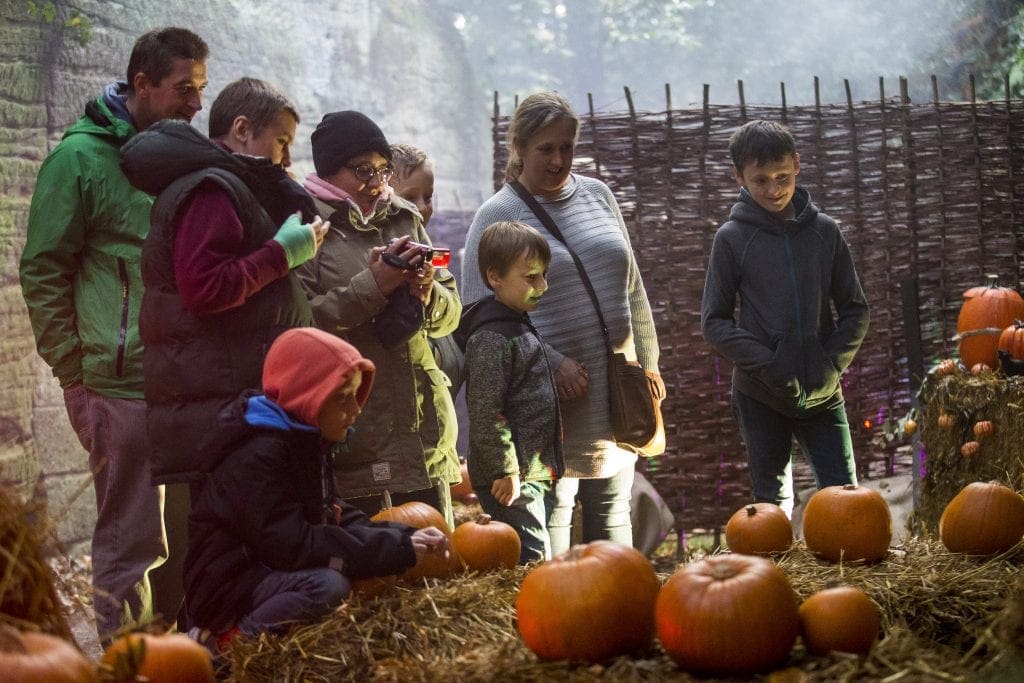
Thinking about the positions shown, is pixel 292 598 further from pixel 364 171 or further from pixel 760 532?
pixel 364 171

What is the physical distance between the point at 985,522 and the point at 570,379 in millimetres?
1448

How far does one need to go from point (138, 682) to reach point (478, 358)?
6.27 ft

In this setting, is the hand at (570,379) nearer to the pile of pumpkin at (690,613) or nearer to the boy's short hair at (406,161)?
the boy's short hair at (406,161)

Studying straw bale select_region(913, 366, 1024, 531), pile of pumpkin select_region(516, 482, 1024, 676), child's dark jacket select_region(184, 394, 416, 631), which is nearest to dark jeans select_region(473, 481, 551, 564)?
child's dark jacket select_region(184, 394, 416, 631)

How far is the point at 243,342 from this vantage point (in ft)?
10.3

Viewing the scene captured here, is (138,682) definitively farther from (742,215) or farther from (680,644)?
(742,215)

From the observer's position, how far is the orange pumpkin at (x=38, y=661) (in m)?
1.74

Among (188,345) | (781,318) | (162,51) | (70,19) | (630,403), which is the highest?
(70,19)

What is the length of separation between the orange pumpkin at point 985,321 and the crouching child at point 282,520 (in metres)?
3.33

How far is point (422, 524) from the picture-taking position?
10.6 feet

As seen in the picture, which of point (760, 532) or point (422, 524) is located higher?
point (422, 524)

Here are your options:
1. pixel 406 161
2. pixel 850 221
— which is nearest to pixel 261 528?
pixel 406 161

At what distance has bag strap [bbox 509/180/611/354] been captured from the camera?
4098mm

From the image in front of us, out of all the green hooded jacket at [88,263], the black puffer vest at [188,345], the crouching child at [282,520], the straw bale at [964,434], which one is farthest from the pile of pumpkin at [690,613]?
the straw bale at [964,434]
